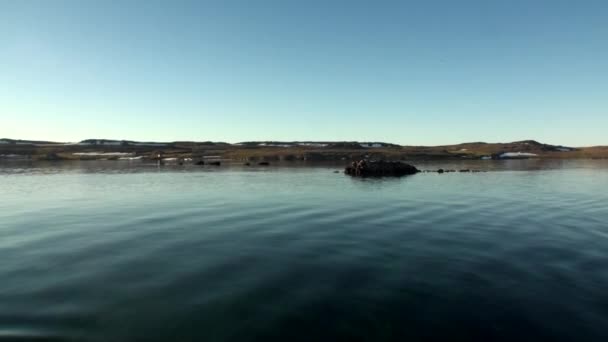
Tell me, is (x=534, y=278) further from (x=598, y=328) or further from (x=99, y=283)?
(x=99, y=283)

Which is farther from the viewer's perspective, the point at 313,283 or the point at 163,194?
the point at 163,194

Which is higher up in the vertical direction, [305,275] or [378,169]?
[378,169]

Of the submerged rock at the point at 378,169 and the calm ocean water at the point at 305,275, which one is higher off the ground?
the submerged rock at the point at 378,169

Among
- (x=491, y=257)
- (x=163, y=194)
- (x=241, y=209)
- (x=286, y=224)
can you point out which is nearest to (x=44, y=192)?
(x=163, y=194)

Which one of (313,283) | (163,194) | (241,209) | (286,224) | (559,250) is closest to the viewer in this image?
(313,283)

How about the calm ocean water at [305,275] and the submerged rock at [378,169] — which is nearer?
the calm ocean water at [305,275]

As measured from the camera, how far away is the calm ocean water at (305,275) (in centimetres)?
861

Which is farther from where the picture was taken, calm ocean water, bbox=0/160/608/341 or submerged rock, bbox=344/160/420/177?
submerged rock, bbox=344/160/420/177

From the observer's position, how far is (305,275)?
12078mm

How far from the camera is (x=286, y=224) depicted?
20797 millimetres

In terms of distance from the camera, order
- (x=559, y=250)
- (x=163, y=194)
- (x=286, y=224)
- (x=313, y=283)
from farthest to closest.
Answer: (x=163, y=194)
(x=286, y=224)
(x=559, y=250)
(x=313, y=283)

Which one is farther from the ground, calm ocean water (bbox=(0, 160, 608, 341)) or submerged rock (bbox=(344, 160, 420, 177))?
submerged rock (bbox=(344, 160, 420, 177))

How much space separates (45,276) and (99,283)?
2.17 metres

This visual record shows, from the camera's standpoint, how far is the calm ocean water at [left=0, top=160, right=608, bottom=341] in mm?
8609
